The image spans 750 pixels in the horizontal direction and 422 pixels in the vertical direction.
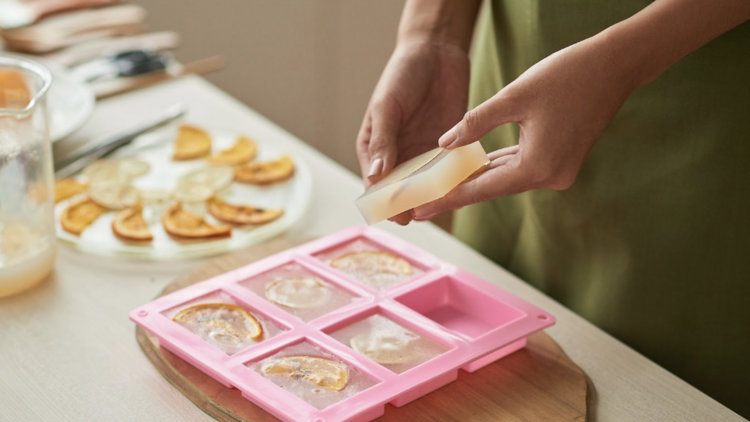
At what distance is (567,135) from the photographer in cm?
89

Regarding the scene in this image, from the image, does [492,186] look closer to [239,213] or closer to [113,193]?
[239,213]

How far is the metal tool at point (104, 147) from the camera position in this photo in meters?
1.39

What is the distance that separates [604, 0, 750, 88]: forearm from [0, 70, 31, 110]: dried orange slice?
747 millimetres

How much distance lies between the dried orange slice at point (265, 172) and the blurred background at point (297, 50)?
1986 mm

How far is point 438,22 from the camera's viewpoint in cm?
121

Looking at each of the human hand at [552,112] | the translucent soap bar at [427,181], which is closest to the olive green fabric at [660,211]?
the human hand at [552,112]

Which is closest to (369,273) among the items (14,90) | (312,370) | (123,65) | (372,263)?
(372,263)

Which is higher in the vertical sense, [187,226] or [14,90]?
[14,90]

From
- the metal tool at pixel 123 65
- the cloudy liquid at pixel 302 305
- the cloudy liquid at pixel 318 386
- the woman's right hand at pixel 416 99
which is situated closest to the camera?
the cloudy liquid at pixel 318 386

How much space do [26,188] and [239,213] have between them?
319 mm

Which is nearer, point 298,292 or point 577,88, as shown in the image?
point 577,88

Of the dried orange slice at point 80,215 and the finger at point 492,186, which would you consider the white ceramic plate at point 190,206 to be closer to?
the dried orange slice at point 80,215

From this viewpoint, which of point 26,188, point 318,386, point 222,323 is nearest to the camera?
point 318,386

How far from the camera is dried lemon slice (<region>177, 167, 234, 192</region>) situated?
1.35m
